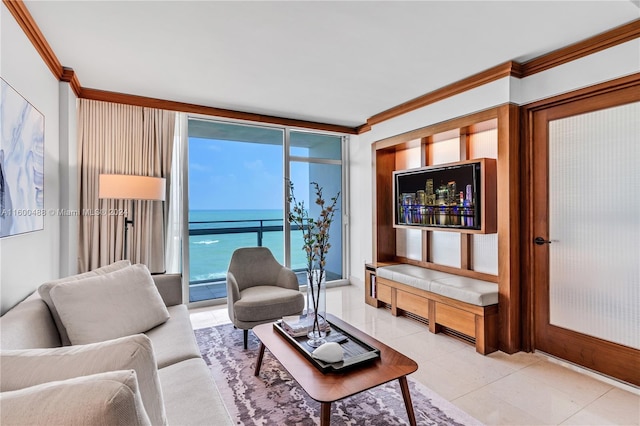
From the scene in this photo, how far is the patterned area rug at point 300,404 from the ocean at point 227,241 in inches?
98.8

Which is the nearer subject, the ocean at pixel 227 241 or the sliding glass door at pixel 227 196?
the sliding glass door at pixel 227 196

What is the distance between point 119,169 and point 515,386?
4.30 meters

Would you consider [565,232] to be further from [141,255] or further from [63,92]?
[63,92]

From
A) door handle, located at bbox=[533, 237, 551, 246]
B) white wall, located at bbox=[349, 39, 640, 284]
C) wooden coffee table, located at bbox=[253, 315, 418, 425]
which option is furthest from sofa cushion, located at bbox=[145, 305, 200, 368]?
white wall, located at bbox=[349, 39, 640, 284]

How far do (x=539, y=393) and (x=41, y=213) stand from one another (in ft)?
12.3

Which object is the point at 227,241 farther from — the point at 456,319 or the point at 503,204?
the point at 503,204

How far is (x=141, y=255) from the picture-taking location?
3.89m

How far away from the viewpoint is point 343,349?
6.75 feet

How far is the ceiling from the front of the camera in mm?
2125

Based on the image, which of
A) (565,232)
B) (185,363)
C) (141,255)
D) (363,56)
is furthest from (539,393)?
(141,255)

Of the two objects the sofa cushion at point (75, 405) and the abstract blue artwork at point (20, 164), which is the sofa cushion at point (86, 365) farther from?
the abstract blue artwork at point (20, 164)

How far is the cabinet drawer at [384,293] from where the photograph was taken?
4.09m

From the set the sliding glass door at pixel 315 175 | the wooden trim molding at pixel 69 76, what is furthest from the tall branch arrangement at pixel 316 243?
the sliding glass door at pixel 315 175

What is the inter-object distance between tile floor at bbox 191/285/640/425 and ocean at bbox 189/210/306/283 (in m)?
2.12
